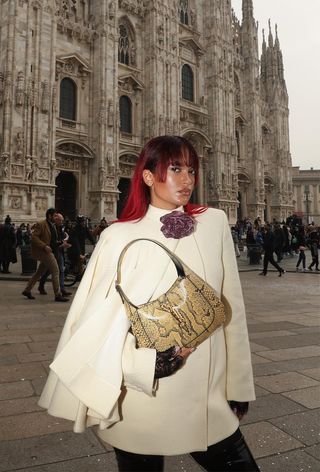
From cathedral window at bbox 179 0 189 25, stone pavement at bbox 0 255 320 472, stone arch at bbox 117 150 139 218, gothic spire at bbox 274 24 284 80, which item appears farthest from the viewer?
gothic spire at bbox 274 24 284 80

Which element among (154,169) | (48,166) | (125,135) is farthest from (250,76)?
(154,169)

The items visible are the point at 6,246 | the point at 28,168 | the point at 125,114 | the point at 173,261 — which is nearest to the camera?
the point at 173,261

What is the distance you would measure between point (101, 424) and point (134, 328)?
1.08ft

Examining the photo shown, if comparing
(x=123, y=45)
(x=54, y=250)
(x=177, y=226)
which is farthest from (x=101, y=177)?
(x=177, y=226)

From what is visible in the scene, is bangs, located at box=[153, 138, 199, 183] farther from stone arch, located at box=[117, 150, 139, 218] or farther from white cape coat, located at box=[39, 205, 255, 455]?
stone arch, located at box=[117, 150, 139, 218]

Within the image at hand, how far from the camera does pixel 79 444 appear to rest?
7.79 ft

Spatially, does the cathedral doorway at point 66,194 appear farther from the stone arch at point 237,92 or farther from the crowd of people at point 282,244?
the stone arch at point 237,92

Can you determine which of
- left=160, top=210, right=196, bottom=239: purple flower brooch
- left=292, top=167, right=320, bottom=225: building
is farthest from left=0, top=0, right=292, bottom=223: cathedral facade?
left=292, top=167, right=320, bottom=225: building

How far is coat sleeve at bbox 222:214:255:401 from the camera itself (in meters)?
→ 1.41

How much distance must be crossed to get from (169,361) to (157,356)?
43mm

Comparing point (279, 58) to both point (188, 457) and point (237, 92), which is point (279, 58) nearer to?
point (237, 92)

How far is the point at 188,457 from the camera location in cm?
227

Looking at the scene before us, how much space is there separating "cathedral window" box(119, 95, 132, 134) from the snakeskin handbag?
79.4 ft

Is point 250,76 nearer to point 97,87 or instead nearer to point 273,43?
point 273,43
